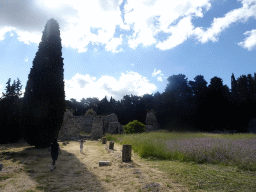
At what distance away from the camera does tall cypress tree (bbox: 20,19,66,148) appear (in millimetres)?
11242

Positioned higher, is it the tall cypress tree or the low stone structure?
the tall cypress tree

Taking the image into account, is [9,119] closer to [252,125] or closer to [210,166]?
[210,166]

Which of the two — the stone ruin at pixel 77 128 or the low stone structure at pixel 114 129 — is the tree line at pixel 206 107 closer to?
the stone ruin at pixel 77 128

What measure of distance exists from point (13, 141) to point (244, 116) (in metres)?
33.2

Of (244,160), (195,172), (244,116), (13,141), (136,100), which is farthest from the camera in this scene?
(136,100)

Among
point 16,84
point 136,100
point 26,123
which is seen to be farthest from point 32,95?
point 136,100

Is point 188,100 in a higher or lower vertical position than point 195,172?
higher

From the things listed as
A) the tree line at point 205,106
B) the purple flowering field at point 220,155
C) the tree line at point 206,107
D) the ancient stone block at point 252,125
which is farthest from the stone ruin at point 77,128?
the ancient stone block at point 252,125

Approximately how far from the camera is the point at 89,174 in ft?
19.3

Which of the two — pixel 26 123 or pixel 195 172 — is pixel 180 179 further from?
pixel 26 123

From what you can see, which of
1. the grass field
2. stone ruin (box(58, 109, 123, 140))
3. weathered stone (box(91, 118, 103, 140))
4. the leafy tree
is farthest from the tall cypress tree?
weathered stone (box(91, 118, 103, 140))

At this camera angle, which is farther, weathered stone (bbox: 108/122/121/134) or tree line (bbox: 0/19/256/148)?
weathered stone (bbox: 108/122/121/134)

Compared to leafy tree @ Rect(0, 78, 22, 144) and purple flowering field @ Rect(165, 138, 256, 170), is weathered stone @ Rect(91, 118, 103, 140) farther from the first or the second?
purple flowering field @ Rect(165, 138, 256, 170)

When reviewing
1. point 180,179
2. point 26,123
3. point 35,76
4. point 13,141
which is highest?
point 35,76
